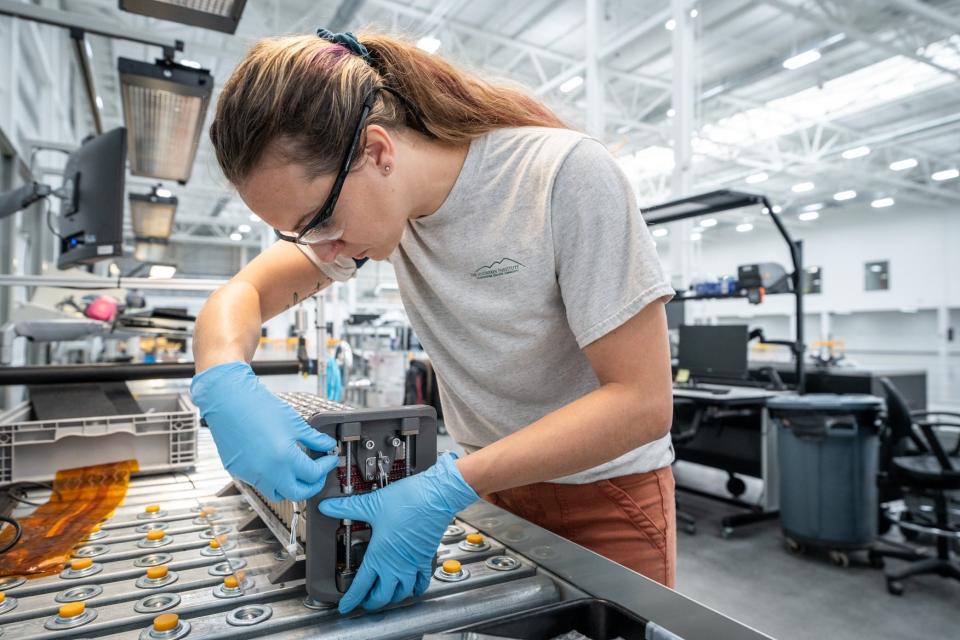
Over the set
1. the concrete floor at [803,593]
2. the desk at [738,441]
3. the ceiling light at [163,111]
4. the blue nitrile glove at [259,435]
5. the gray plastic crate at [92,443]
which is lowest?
the concrete floor at [803,593]

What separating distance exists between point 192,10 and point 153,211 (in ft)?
10.3

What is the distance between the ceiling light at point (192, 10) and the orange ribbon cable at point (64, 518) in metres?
1.24

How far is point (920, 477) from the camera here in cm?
257

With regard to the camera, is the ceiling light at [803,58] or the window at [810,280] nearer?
the window at [810,280]

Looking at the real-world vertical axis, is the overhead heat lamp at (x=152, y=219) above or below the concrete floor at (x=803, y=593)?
above

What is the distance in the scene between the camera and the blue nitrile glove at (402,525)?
59cm

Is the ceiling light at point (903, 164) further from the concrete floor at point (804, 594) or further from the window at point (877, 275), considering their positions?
the concrete floor at point (804, 594)

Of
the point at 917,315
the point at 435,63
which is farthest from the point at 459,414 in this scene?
the point at 917,315

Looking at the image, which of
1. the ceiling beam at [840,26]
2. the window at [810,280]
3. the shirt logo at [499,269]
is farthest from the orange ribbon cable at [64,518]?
the ceiling beam at [840,26]

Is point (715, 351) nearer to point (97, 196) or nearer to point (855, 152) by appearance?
point (97, 196)

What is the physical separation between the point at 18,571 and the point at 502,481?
591mm

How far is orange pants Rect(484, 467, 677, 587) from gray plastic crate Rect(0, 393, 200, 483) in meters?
0.80

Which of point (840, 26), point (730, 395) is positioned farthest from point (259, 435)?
point (840, 26)

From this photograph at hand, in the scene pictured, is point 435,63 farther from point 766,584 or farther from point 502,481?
point 766,584
